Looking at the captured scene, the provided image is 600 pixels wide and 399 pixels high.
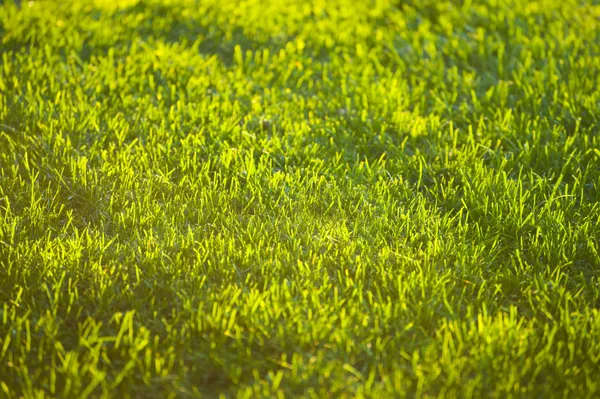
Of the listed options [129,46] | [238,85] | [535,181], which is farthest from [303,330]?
[129,46]

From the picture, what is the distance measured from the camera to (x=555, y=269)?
266cm

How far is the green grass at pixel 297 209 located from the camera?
2.23 metres

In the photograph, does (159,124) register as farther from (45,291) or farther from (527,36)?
(527,36)

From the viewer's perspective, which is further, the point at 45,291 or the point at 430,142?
the point at 430,142

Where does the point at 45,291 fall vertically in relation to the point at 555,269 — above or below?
below

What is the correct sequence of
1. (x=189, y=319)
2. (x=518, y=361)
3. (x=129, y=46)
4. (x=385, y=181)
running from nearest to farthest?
(x=518, y=361) < (x=189, y=319) < (x=385, y=181) < (x=129, y=46)

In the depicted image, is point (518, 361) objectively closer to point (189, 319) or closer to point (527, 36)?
point (189, 319)

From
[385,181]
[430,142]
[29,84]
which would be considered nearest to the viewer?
[385,181]

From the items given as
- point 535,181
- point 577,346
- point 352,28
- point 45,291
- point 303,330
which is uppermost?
point 352,28

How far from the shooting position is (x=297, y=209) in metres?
3.09

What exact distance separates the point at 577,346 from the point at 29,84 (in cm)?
344

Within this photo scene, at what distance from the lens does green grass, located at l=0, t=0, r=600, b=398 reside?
2.23 m

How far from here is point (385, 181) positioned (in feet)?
10.7

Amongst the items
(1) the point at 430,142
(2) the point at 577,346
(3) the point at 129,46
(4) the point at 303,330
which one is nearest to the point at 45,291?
(4) the point at 303,330
